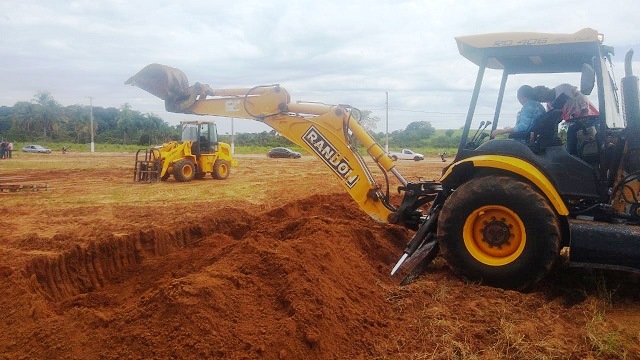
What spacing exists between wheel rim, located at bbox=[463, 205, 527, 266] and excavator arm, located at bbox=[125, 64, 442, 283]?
1111 mm

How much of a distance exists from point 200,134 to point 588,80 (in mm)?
16557

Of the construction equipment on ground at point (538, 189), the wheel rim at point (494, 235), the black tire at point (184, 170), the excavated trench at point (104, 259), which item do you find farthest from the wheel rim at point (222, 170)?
the wheel rim at point (494, 235)

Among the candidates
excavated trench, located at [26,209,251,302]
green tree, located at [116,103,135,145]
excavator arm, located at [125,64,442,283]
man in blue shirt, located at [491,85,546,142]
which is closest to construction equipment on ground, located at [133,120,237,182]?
excavated trench, located at [26,209,251,302]

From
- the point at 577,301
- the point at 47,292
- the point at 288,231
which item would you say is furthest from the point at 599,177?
the point at 47,292

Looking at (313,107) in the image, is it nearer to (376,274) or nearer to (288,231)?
(288,231)

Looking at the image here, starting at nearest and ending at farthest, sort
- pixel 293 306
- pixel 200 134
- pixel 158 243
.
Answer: pixel 293 306 → pixel 158 243 → pixel 200 134

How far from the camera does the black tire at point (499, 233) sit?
16.2ft

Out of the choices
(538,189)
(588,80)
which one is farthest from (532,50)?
(538,189)

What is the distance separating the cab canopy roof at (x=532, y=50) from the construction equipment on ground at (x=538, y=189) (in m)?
0.01

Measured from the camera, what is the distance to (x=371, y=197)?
22.6 ft

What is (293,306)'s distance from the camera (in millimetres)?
4207

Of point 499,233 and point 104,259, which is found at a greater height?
point 499,233

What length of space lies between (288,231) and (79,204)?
804 centimetres

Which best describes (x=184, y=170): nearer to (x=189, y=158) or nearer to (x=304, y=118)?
(x=189, y=158)
